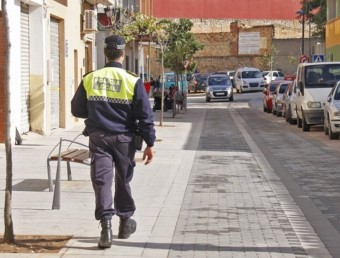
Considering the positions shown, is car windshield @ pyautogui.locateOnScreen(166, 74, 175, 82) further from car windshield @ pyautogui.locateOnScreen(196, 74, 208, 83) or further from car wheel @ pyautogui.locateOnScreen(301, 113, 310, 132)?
car wheel @ pyautogui.locateOnScreen(301, 113, 310, 132)

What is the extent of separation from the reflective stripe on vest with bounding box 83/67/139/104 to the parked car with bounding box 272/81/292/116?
30.9 m

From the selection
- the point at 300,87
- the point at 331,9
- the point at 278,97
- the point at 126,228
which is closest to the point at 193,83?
the point at 331,9

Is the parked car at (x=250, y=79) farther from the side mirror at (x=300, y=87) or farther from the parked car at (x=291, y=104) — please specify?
the side mirror at (x=300, y=87)

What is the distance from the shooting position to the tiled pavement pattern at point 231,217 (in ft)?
27.0

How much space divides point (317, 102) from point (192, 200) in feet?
54.0

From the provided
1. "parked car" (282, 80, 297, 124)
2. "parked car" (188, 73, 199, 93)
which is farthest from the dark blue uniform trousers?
"parked car" (188, 73, 199, 93)

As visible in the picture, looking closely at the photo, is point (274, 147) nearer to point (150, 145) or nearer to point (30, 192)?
point (30, 192)

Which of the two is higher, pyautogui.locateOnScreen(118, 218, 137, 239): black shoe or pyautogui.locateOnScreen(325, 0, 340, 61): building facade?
pyautogui.locateOnScreen(325, 0, 340, 61): building facade

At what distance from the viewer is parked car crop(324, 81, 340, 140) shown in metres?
23.4

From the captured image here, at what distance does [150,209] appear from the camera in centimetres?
1067

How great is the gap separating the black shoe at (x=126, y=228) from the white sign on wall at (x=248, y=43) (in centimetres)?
7202

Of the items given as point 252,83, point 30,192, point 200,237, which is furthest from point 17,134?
point 252,83

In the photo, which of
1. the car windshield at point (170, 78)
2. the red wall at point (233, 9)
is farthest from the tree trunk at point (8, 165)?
the red wall at point (233, 9)

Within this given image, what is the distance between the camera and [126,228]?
850 cm
